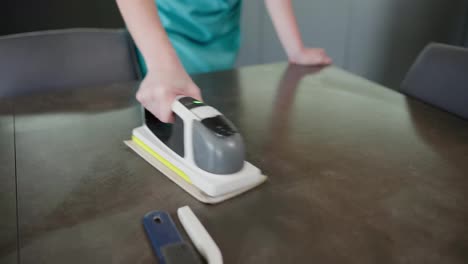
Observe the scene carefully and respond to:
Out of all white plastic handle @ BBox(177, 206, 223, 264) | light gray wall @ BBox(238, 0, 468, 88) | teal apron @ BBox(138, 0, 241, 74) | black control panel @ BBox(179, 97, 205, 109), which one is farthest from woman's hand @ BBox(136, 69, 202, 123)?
light gray wall @ BBox(238, 0, 468, 88)

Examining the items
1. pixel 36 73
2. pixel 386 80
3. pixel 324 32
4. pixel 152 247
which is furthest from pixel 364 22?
pixel 152 247

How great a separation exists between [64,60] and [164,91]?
51 cm

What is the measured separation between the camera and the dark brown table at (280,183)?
44cm

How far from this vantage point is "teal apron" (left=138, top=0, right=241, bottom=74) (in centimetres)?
100

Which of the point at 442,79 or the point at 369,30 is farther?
the point at 369,30

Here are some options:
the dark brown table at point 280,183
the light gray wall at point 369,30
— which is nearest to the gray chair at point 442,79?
the dark brown table at point 280,183

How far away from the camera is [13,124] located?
72 centimetres

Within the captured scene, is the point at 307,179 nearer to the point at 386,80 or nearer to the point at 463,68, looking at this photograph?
the point at 463,68

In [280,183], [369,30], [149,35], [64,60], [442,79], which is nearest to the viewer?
[280,183]

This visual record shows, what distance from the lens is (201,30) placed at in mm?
1025

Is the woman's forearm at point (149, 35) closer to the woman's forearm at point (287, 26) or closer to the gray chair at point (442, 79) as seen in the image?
the woman's forearm at point (287, 26)

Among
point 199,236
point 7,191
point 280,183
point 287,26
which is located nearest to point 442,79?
point 287,26

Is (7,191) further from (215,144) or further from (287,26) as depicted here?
(287,26)

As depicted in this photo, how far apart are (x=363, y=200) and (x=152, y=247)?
255 mm
